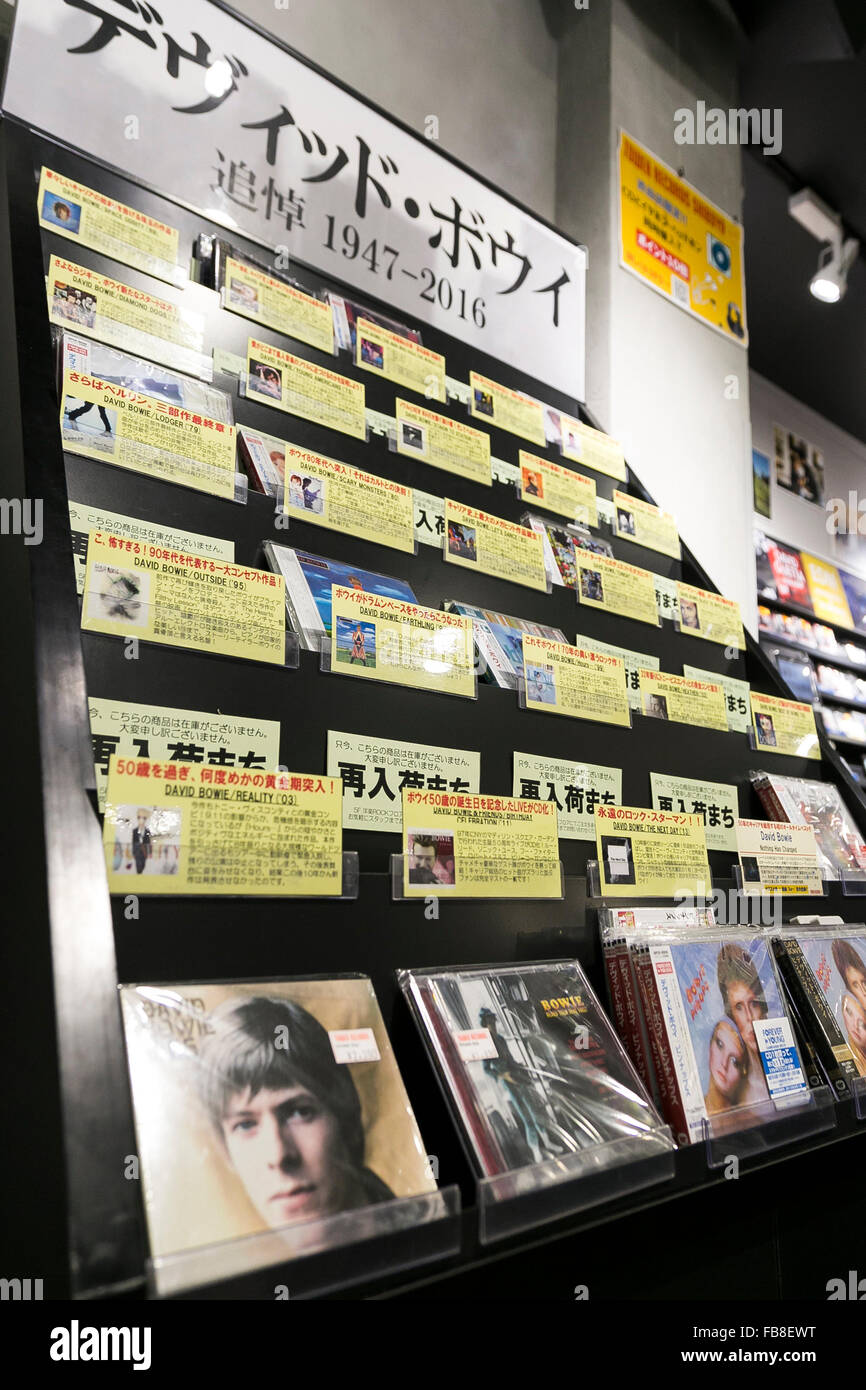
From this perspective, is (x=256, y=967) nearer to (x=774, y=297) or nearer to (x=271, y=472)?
(x=271, y=472)

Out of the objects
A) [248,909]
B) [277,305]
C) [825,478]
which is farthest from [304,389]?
[825,478]

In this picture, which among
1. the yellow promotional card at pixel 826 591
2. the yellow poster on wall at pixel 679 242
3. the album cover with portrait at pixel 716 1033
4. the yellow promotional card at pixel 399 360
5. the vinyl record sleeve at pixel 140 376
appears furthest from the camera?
the yellow promotional card at pixel 826 591

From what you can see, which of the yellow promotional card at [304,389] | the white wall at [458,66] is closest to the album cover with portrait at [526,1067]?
the yellow promotional card at [304,389]

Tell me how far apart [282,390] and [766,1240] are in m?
1.59

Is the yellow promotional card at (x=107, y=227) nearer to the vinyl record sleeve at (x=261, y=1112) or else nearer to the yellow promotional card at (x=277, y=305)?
the yellow promotional card at (x=277, y=305)

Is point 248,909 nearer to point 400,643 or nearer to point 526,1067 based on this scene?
point 526,1067

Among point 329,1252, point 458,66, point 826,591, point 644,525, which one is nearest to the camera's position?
point 329,1252

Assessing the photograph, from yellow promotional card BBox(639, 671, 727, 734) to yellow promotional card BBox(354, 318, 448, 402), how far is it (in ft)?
2.77

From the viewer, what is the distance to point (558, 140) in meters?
3.49

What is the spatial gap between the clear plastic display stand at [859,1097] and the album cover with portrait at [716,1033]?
9 cm

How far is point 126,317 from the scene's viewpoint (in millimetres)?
1563

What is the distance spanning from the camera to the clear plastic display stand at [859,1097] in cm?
126

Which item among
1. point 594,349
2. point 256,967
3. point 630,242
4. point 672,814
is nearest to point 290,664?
point 256,967

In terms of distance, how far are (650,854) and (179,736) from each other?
0.76m
